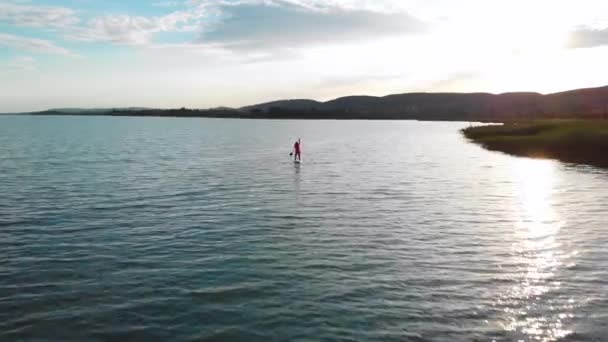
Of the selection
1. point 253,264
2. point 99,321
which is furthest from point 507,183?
point 99,321

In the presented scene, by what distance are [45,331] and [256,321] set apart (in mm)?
5617

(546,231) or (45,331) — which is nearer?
(45,331)

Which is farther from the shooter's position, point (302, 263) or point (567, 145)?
point (567, 145)

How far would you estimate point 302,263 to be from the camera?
19.7 meters

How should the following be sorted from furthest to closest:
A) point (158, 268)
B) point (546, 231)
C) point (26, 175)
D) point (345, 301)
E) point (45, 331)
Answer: point (26, 175)
point (546, 231)
point (158, 268)
point (345, 301)
point (45, 331)

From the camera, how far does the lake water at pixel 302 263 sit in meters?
14.0

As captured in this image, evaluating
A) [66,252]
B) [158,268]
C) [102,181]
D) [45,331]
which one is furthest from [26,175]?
[45,331]

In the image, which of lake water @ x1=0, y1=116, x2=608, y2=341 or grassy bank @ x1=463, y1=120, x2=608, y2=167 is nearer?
lake water @ x1=0, y1=116, x2=608, y2=341

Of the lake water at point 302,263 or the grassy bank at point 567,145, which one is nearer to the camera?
the lake water at point 302,263

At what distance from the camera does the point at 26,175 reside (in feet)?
155

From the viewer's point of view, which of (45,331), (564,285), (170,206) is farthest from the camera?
(170,206)

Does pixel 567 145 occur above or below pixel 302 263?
above

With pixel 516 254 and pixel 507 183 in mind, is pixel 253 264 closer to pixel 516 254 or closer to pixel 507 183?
Answer: pixel 516 254

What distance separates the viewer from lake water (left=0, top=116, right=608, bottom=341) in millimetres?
14008
